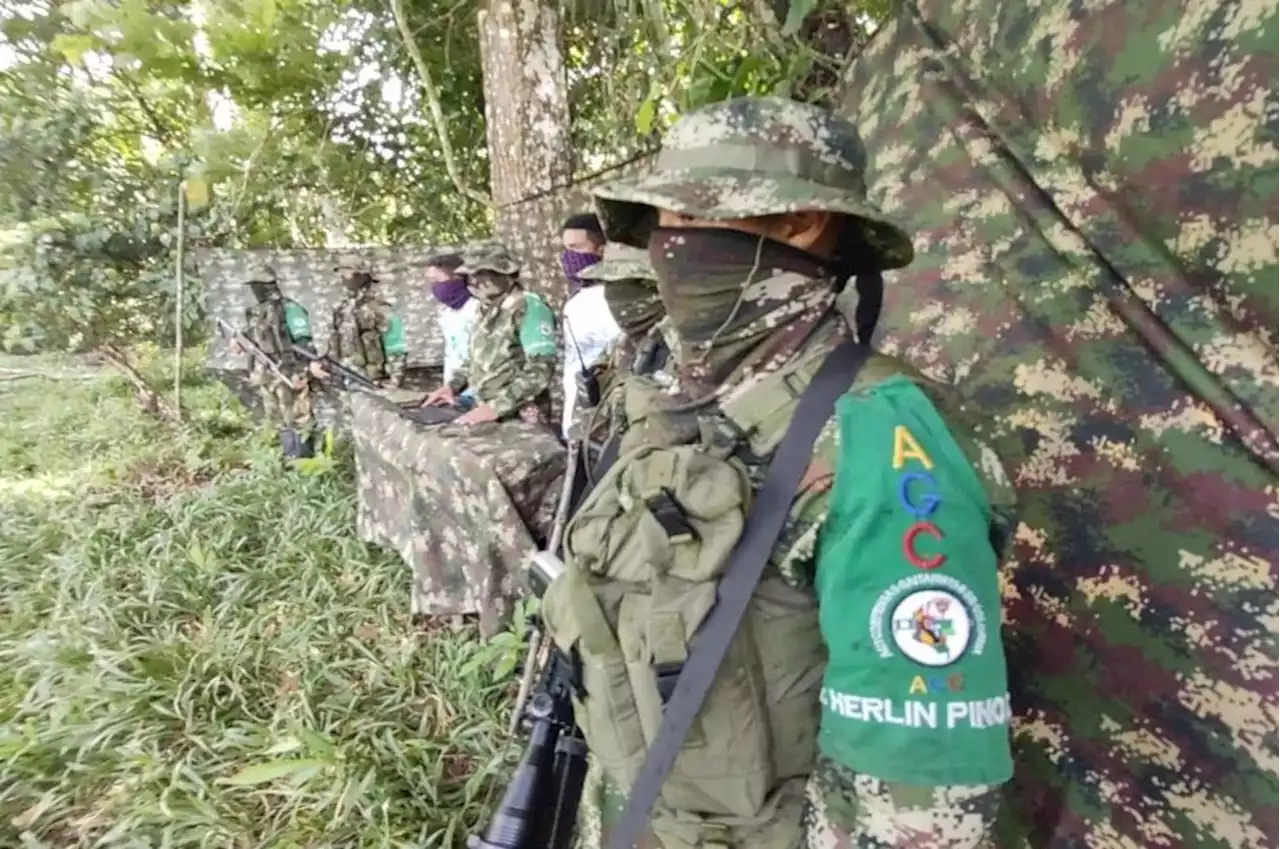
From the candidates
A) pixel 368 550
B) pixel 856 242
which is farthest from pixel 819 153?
pixel 368 550

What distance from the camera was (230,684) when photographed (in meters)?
3.75

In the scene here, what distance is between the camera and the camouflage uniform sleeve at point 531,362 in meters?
4.40

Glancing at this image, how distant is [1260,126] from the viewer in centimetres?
149

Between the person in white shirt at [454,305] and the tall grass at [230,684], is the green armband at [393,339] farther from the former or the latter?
the person in white shirt at [454,305]

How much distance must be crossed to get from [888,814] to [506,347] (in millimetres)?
3654

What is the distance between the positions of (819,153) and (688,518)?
539 mm

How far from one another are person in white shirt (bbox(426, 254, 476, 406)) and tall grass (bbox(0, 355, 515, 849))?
1.21 m

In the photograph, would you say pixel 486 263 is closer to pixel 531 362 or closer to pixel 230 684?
pixel 531 362

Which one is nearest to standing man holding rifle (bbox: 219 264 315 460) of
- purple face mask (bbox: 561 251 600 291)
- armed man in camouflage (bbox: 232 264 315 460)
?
armed man in camouflage (bbox: 232 264 315 460)

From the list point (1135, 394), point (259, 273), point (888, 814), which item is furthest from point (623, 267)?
point (259, 273)

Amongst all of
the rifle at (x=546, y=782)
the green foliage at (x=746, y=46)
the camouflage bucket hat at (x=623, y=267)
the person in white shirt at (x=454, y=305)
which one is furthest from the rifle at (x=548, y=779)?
the person in white shirt at (x=454, y=305)

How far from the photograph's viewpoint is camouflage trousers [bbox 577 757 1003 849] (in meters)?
1.03

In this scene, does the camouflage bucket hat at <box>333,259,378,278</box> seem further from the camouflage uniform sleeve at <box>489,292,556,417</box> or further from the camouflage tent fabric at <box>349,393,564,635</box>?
the camouflage uniform sleeve at <box>489,292,556,417</box>

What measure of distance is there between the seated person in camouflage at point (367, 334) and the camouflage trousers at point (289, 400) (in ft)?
0.87
